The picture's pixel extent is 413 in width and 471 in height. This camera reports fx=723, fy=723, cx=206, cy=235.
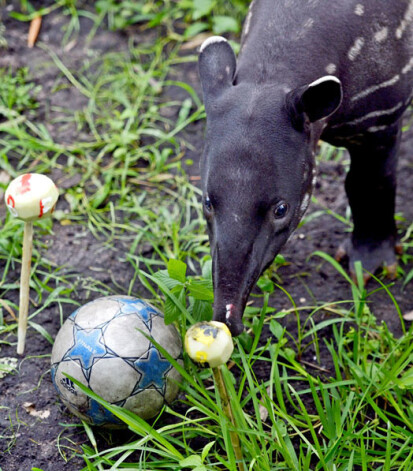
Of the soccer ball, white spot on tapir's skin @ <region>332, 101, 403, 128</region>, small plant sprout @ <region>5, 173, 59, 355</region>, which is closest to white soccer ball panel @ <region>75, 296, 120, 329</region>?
the soccer ball

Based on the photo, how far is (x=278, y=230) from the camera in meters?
2.82

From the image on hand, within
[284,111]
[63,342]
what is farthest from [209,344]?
[284,111]

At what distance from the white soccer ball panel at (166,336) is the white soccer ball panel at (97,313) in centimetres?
18

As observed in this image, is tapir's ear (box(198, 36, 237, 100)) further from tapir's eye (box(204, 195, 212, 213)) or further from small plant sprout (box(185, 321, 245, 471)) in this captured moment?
small plant sprout (box(185, 321, 245, 471))

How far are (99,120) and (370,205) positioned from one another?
2021mm

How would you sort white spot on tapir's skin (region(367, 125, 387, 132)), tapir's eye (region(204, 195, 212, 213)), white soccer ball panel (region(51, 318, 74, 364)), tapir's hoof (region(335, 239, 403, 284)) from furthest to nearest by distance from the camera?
1. tapir's hoof (region(335, 239, 403, 284))
2. white spot on tapir's skin (region(367, 125, 387, 132))
3. white soccer ball panel (region(51, 318, 74, 364))
4. tapir's eye (region(204, 195, 212, 213))

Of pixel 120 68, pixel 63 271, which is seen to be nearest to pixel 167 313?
pixel 63 271

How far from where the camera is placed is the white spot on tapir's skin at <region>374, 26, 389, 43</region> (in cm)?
320

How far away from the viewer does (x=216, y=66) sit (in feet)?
9.87

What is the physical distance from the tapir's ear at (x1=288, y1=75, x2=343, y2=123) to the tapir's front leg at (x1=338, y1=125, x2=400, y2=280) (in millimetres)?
720

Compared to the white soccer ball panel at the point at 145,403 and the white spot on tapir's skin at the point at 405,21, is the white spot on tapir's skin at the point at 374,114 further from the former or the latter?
the white soccer ball panel at the point at 145,403

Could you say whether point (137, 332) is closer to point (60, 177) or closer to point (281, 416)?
point (281, 416)

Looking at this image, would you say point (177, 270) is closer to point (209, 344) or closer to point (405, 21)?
point (209, 344)

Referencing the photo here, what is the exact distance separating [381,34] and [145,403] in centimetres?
189
